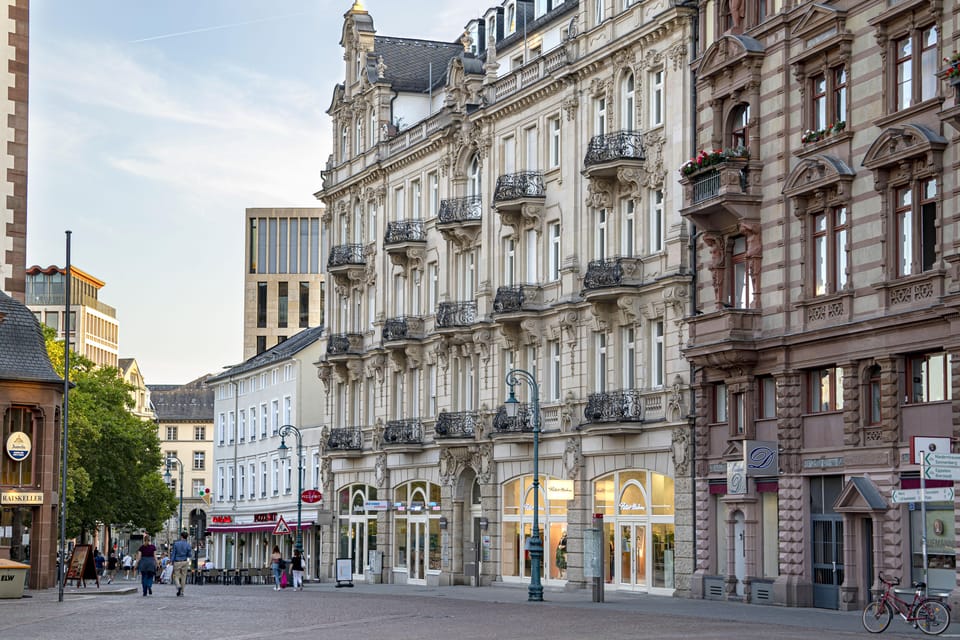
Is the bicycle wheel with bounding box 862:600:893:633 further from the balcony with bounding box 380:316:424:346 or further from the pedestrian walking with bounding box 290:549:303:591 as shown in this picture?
the balcony with bounding box 380:316:424:346

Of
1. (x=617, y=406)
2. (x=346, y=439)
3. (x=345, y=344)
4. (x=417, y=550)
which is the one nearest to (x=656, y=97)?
(x=617, y=406)

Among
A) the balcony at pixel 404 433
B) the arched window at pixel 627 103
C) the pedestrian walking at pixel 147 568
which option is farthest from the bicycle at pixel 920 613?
the balcony at pixel 404 433

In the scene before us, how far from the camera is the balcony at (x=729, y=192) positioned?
149 ft

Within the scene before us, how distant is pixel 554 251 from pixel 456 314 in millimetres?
6921

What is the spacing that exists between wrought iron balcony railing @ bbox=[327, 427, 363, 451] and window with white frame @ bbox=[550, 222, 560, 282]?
18.6m

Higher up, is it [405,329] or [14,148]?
[14,148]

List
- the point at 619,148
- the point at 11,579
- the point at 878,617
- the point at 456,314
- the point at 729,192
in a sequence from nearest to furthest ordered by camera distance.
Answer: the point at 878,617 → the point at 729,192 → the point at 11,579 → the point at 619,148 → the point at 456,314

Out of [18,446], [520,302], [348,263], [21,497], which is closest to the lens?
[21,497]

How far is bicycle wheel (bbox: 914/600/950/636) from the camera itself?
30.5m

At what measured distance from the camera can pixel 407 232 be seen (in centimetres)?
6962

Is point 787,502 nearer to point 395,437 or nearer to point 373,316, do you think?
point 395,437

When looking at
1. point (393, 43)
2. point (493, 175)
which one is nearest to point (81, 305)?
point (393, 43)

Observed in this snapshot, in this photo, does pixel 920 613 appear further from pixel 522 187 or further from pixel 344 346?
pixel 344 346

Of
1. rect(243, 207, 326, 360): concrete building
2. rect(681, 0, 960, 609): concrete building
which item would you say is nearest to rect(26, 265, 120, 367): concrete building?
rect(243, 207, 326, 360): concrete building
